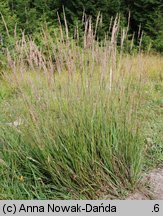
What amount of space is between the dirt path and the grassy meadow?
0.07 meters

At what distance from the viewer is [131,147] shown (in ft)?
9.95

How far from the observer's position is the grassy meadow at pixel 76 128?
2930 mm

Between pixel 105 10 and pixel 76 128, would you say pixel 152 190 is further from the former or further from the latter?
pixel 105 10

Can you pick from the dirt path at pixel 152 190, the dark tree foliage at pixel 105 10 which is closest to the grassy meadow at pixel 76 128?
the dirt path at pixel 152 190

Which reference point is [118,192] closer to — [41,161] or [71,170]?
[71,170]

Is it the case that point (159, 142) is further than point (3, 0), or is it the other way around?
point (3, 0)

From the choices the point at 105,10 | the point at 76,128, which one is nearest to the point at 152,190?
the point at 76,128

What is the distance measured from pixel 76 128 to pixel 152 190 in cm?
80

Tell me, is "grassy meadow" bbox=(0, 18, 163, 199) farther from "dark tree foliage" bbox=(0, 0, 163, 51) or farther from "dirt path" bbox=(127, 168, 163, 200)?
"dark tree foliage" bbox=(0, 0, 163, 51)

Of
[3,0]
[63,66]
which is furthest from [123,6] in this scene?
[63,66]

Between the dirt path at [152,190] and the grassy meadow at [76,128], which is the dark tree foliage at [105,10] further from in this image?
the dirt path at [152,190]

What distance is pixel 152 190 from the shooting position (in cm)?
310
